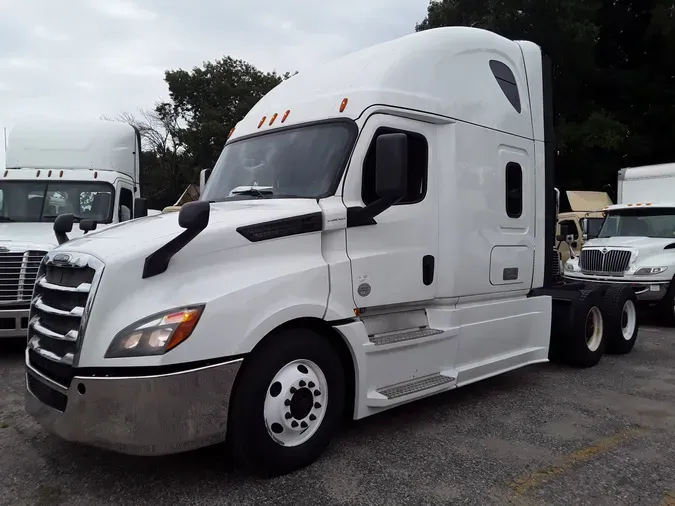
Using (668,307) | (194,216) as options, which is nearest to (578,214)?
(668,307)

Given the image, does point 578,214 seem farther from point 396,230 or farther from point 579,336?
point 396,230

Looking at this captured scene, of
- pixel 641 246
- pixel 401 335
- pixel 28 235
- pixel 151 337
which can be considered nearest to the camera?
pixel 151 337

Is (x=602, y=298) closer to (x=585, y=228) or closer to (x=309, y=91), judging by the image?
(x=309, y=91)

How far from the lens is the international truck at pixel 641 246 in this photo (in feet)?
34.1

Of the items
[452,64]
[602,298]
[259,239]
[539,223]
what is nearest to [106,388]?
[259,239]

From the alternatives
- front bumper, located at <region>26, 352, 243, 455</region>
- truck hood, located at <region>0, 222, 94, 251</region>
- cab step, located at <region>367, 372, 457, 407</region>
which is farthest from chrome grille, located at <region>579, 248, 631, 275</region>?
front bumper, located at <region>26, 352, 243, 455</region>

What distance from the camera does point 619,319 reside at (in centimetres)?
767

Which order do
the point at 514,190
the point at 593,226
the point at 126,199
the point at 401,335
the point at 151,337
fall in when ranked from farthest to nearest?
1. the point at 593,226
2. the point at 126,199
3. the point at 514,190
4. the point at 401,335
5. the point at 151,337

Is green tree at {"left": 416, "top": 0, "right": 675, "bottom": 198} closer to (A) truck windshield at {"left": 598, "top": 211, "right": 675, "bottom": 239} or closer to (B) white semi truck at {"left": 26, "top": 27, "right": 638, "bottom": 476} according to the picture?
(A) truck windshield at {"left": 598, "top": 211, "right": 675, "bottom": 239}

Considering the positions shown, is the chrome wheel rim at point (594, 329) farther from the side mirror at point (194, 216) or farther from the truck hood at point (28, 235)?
the truck hood at point (28, 235)

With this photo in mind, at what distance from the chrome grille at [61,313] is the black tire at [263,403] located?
3.33ft

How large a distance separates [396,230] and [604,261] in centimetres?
795

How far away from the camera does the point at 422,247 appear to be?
15.8 ft

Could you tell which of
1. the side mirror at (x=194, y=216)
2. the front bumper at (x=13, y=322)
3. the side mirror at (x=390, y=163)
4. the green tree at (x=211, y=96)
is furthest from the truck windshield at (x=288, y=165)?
the green tree at (x=211, y=96)
